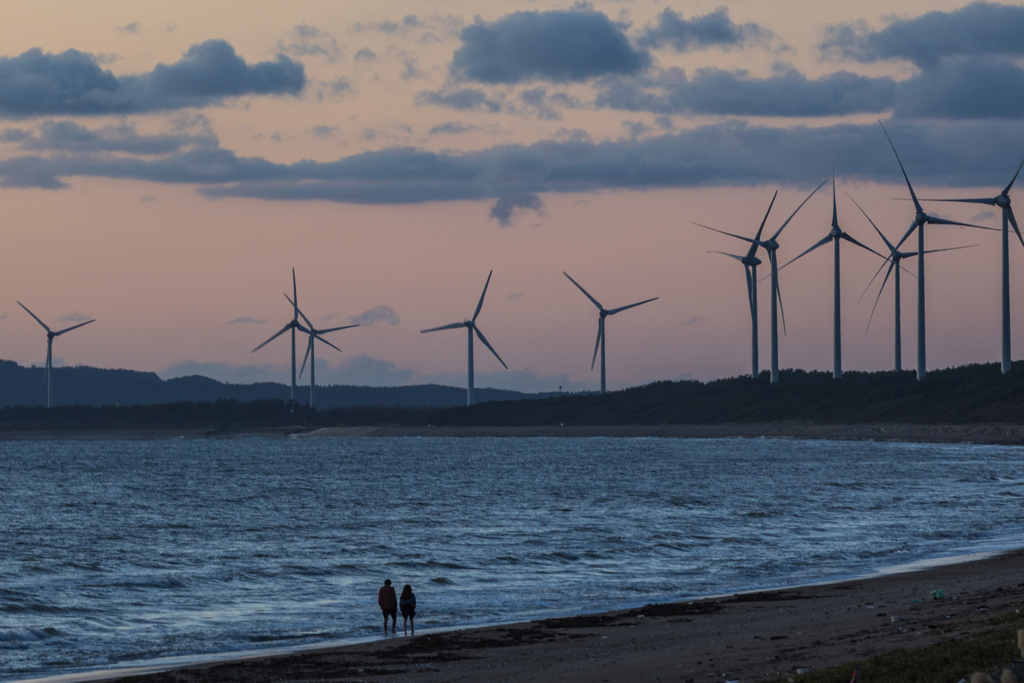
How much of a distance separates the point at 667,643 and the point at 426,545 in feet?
110

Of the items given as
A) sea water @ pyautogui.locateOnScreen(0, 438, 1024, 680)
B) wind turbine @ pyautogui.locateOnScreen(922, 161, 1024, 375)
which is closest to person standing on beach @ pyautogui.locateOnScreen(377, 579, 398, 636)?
sea water @ pyautogui.locateOnScreen(0, 438, 1024, 680)

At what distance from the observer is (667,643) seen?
28641 millimetres

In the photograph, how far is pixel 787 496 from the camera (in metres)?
90.6

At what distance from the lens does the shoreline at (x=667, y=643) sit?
2406 cm

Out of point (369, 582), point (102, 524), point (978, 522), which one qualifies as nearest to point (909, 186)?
point (978, 522)

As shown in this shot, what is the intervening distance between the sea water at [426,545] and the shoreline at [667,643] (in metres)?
3.08

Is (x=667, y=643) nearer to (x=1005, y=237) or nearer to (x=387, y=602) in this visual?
(x=387, y=602)

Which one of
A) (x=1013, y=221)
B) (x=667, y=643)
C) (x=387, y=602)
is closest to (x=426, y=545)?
(x=387, y=602)

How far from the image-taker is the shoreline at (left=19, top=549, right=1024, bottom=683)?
24062 mm

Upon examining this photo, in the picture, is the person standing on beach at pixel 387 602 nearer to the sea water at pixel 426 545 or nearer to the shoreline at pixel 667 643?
the sea water at pixel 426 545

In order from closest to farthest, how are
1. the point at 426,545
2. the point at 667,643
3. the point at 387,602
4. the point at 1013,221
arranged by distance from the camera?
the point at 667,643 < the point at 387,602 < the point at 426,545 < the point at 1013,221

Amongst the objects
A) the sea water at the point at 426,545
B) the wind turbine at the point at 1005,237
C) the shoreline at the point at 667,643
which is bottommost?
the sea water at the point at 426,545

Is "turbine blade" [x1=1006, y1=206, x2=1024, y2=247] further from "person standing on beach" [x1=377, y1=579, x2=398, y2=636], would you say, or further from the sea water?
"person standing on beach" [x1=377, y1=579, x2=398, y2=636]

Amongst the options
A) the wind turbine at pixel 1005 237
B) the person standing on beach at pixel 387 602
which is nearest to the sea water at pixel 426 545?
the person standing on beach at pixel 387 602
